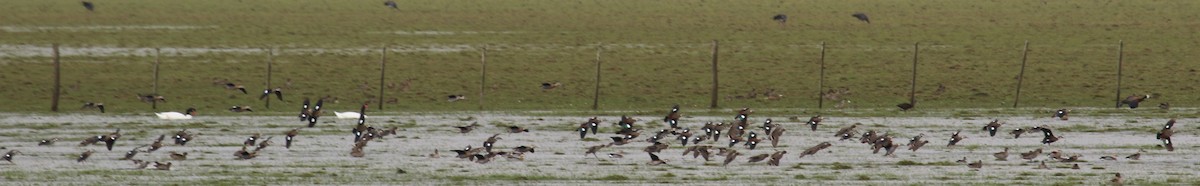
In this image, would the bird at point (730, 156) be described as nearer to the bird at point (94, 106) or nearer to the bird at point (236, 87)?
the bird at point (94, 106)

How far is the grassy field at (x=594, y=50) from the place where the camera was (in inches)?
1454

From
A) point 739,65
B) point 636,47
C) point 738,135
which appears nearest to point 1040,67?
point 739,65

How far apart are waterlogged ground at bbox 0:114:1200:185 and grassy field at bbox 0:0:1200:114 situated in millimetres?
3989

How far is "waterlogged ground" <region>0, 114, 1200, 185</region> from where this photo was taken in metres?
22.3

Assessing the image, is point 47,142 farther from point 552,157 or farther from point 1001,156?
point 1001,156

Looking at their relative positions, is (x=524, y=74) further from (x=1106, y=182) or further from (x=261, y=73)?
(x=1106, y=182)

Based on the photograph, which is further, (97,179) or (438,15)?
(438,15)

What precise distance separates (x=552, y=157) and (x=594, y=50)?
1837 centimetres

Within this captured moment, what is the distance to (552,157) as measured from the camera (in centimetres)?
2512

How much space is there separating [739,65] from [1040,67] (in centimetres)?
486

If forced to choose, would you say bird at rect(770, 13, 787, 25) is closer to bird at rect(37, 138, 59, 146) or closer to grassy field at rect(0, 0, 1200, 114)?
grassy field at rect(0, 0, 1200, 114)

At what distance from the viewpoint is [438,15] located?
53156mm

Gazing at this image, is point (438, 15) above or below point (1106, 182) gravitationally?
above

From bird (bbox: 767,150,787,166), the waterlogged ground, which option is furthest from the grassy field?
bird (bbox: 767,150,787,166)
